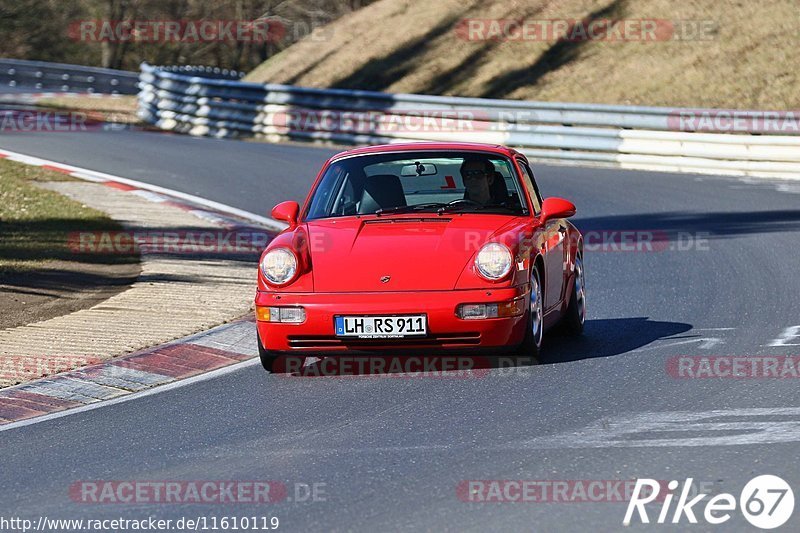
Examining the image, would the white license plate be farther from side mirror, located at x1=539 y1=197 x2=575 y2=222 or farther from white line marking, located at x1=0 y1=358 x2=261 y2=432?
side mirror, located at x1=539 y1=197 x2=575 y2=222

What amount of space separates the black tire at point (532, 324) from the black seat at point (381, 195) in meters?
1.10

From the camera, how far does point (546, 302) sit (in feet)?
28.5

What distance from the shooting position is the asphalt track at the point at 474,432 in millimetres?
5551

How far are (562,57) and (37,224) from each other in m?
16.6

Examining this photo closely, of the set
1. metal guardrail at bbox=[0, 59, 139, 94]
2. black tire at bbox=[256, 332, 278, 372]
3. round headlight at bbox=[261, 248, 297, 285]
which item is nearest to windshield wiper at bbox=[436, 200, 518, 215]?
round headlight at bbox=[261, 248, 297, 285]

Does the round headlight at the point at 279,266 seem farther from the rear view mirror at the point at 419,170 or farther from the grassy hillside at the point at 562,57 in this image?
the grassy hillside at the point at 562,57

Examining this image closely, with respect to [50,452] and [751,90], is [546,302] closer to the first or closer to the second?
[50,452]

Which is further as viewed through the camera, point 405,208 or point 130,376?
point 405,208

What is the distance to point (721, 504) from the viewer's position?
5.30 meters

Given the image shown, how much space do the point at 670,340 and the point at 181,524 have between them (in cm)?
458

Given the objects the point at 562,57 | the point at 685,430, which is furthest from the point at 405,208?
the point at 562,57

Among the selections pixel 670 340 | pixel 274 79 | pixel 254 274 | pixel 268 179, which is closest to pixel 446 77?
pixel 274 79

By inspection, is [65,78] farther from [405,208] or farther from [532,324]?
[532,324]

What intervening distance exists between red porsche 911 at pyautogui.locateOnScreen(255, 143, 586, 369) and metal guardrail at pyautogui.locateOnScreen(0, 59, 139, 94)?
30.4 meters
